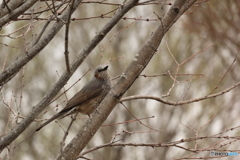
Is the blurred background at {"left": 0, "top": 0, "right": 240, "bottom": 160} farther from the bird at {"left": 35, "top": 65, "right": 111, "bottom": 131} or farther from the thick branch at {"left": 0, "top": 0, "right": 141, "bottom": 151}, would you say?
the thick branch at {"left": 0, "top": 0, "right": 141, "bottom": 151}

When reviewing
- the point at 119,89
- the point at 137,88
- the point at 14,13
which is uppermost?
the point at 137,88

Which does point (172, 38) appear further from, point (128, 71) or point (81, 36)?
point (128, 71)

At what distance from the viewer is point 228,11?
6.53 m

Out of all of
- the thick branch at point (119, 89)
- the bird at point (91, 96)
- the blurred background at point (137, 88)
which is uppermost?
the blurred background at point (137, 88)

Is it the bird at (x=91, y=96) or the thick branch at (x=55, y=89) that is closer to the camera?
the thick branch at (x=55, y=89)

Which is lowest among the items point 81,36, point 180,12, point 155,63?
point 180,12

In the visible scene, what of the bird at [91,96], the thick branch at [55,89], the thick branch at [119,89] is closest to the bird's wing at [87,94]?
the bird at [91,96]

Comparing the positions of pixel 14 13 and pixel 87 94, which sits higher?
pixel 87 94

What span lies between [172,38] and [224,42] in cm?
551

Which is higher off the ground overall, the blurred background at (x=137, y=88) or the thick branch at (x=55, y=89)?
the blurred background at (x=137, y=88)

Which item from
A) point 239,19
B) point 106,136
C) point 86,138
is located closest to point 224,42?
point 239,19

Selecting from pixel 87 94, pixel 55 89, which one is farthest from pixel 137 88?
pixel 55 89

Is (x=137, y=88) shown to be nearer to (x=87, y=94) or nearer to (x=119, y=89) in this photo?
(x=87, y=94)

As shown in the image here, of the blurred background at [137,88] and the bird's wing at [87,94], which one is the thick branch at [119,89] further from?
the blurred background at [137,88]
